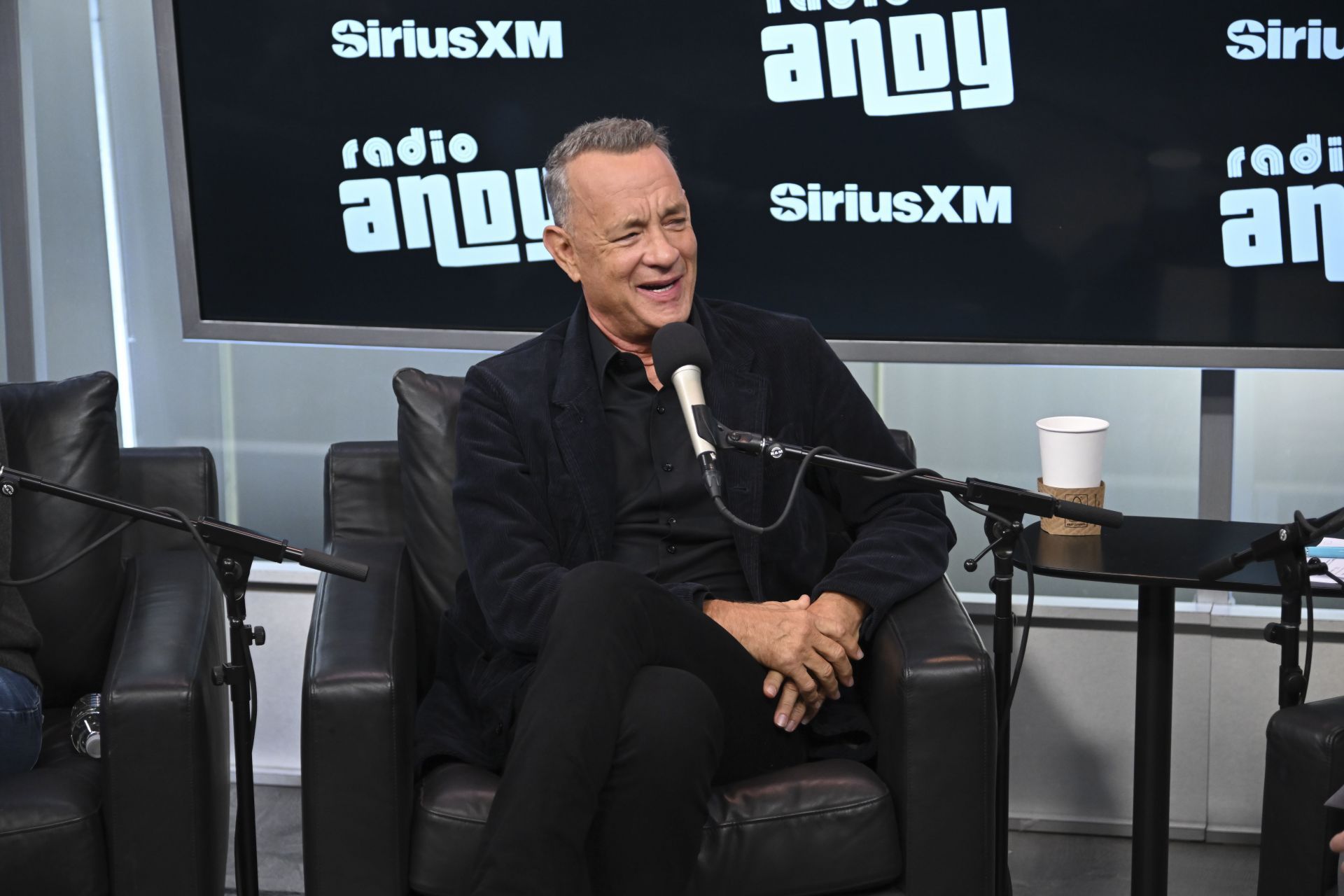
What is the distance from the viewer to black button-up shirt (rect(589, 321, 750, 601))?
2.49 meters

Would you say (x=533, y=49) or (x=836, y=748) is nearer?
(x=836, y=748)

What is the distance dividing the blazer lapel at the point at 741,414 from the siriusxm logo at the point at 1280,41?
42.7 inches

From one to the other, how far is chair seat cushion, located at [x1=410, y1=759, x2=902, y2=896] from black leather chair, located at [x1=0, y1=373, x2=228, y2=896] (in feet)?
1.17

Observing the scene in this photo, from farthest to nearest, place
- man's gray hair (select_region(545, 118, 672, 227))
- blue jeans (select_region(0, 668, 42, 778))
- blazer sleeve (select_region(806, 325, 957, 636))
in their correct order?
1. man's gray hair (select_region(545, 118, 672, 227))
2. blazer sleeve (select_region(806, 325, 957, 636))
3. blue jeans (select_region(0, 668, 42, 778))

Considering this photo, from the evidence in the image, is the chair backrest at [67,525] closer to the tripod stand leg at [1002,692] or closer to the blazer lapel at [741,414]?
the blazer lapel at [741,414]

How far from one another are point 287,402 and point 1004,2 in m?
1.80

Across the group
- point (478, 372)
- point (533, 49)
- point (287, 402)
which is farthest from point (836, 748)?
point (287, 402)

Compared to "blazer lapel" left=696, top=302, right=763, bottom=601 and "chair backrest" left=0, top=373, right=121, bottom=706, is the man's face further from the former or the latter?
"chair backrest" left=0, top=373, right=121, bottom=706

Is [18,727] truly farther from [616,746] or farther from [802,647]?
[802,647]

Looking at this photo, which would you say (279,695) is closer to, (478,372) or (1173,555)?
(478,372)

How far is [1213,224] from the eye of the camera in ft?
9.44

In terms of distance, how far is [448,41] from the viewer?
3.07 meters

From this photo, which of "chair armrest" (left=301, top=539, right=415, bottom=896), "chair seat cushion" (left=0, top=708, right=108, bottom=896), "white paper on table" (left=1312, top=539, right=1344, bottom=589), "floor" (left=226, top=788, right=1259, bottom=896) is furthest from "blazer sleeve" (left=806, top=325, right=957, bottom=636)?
"chair seat cushion" (left=0, top=708, right=108, bottom=896)

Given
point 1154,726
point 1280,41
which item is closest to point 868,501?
point 1154,726
